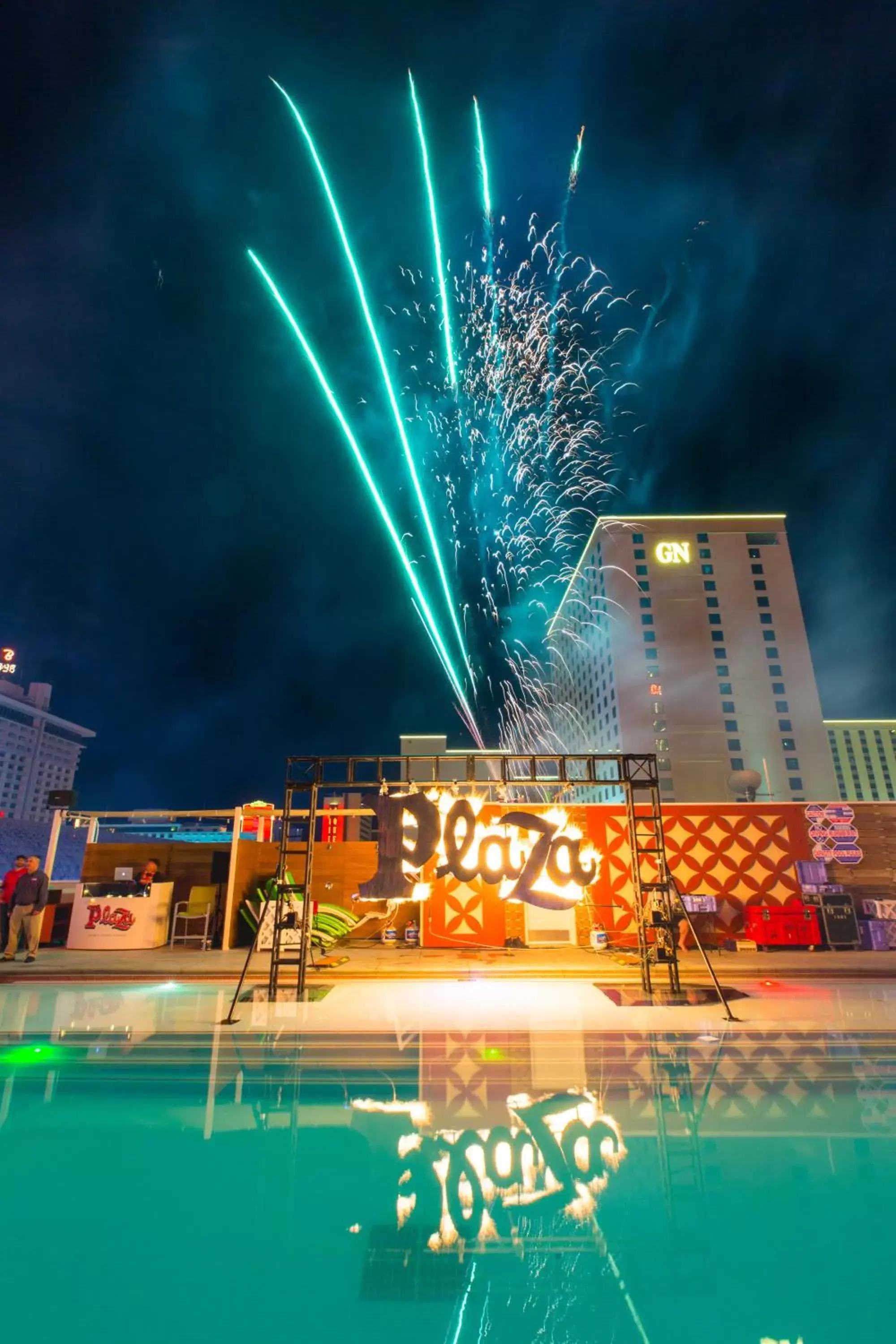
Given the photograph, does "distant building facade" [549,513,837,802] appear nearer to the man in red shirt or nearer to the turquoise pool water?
the man in red shirt

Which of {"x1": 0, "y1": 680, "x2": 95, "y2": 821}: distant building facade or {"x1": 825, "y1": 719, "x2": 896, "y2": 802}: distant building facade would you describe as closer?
{"x1": 825, "y1": 719, "x2": 896, "y2": 802}: distant building facade

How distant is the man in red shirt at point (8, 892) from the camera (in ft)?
41.2

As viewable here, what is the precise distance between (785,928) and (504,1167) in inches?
530

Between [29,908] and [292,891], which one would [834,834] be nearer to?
[292,891]

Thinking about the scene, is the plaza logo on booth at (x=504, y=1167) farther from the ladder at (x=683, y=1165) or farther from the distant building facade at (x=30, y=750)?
the distant building facade at (x=30, y=750)

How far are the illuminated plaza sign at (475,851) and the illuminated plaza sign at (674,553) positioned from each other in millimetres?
74155

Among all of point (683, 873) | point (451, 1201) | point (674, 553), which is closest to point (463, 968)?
point (683, 873)

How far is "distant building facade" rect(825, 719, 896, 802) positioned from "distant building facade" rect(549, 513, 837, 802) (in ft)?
199

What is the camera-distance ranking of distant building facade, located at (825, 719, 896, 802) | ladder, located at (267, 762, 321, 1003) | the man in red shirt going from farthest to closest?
1. distant building facade, located at (825, 719, 896, 802)
2. the man in red shirt
3. ladder, located at (267, 762, 321, 1003)

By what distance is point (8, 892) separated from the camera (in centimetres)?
1279

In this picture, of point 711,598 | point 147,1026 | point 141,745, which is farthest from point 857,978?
point 141,745

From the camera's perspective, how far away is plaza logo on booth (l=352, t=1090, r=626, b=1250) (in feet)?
10.6

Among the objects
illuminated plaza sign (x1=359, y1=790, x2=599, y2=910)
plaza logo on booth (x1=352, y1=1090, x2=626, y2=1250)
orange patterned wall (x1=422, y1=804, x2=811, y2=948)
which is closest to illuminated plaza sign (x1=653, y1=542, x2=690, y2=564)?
orange patterned wall (x1=422, y1=804, x2=811, y2=948)

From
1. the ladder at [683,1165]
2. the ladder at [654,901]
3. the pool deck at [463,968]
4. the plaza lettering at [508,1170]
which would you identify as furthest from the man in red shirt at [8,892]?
the ladder at [683,1165]
